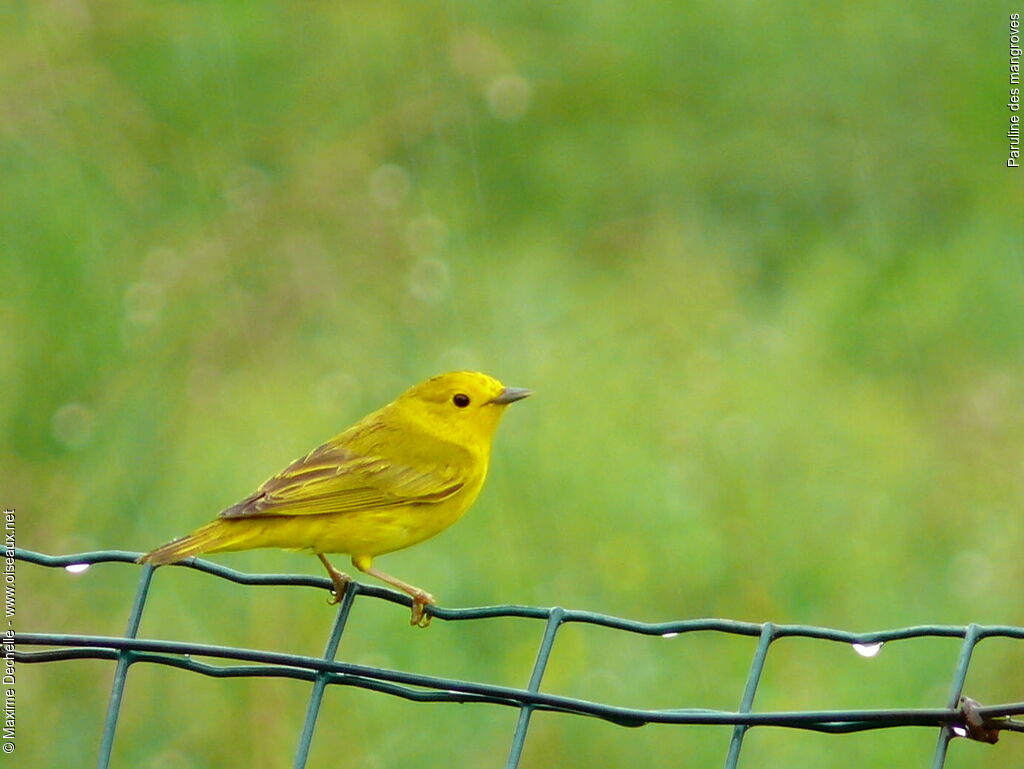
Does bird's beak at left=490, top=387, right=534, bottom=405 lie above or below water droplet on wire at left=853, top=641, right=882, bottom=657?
above

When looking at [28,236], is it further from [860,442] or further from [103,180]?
[860,442]

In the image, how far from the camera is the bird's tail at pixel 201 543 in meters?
3.59

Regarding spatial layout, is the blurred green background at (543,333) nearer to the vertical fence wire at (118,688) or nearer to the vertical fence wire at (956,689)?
the vertical fence wire at (118,688)

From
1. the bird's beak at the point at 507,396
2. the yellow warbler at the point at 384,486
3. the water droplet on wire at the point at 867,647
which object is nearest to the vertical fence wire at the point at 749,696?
the water droplet on wire at the point at 867,647

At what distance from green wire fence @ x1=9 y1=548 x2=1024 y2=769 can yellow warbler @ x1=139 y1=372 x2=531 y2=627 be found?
0.81 meters

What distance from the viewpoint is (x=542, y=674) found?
2.96m

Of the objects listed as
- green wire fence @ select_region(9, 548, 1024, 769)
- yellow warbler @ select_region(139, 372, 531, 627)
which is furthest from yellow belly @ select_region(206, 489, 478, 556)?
green wire fence @ select_region(9, 548, 1024, 769)

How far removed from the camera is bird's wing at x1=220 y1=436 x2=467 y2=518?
14.3 ft

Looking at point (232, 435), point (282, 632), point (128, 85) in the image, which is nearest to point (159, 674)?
point (282, 632)

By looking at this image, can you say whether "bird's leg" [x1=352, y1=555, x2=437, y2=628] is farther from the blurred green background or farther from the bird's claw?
the blurred green background

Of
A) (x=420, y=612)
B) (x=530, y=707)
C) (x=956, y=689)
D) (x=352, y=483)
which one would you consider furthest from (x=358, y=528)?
(x=956, y=689)

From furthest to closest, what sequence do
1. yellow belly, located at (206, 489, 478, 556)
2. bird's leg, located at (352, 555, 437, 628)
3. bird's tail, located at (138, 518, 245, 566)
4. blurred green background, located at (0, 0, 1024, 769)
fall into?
blurred green background, located at (0, 0, 1024, 769)
yellow belly, located at (206, 489, 478, 556)
bird's leg, located at (352, 555, 437, 628)
bird's tail, located at (138, 518, 245, 566)

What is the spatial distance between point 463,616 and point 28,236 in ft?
17.8

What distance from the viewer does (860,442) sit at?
24.3 feet
